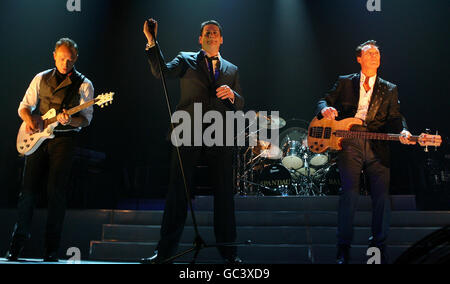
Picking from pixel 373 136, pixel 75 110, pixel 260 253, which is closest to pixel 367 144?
pixel 373 136

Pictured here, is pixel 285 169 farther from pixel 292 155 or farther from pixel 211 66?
pixel 211 66

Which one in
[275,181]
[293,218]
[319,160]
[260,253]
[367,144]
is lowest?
[260,253]

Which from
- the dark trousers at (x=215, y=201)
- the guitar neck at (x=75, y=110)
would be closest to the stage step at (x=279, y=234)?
the dark trousers at (x=215, y=201)

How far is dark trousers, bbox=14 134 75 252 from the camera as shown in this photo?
3752mm

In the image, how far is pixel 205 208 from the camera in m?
5.79

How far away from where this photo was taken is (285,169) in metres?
7.21

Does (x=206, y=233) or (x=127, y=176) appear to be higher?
(x=127, y=176)

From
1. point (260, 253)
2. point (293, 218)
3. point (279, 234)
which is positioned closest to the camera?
point (260, 253)

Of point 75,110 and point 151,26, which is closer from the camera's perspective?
point 151,26

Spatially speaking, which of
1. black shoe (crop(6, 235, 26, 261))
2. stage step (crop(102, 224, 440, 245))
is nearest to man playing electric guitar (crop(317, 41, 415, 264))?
stage step (crop(102, 224, 440, 245))

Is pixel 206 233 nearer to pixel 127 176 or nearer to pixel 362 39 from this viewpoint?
pixel 127 176

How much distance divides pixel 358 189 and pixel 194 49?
5.10 metres
